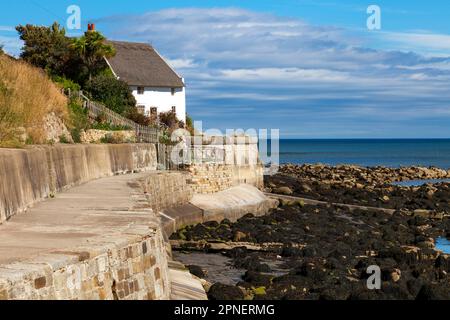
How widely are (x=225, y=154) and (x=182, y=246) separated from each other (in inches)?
539

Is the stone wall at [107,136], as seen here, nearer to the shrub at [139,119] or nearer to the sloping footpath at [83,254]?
the shrub at [139,119]

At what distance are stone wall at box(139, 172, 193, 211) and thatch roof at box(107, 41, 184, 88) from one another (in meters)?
18.5

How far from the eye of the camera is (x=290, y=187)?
157ft

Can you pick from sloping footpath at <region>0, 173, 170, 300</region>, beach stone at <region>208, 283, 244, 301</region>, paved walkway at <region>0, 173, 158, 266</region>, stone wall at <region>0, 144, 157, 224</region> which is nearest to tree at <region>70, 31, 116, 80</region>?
stone wall at <region>0, 144, 157, 224</region>

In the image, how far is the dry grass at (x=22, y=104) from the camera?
55.2 ft

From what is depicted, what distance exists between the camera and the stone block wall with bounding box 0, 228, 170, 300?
7.78 metres

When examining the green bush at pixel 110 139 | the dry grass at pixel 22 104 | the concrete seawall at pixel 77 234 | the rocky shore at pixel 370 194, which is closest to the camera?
the concrete seawall at pixel 77 234

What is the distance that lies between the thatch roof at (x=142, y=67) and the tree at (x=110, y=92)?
A: 413 centimetres

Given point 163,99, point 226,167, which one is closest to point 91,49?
point 163,99

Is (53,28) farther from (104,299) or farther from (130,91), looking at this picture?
(104,299)

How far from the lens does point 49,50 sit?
4525cm

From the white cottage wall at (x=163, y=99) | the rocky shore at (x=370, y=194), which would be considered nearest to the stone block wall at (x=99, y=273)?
the rocky shore at (x=370, y=194)

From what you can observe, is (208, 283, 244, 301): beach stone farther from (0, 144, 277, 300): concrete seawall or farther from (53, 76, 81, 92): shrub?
(53, 76, 81, 92): shrub

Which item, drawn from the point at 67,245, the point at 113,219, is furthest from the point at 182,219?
the point at 67,245
